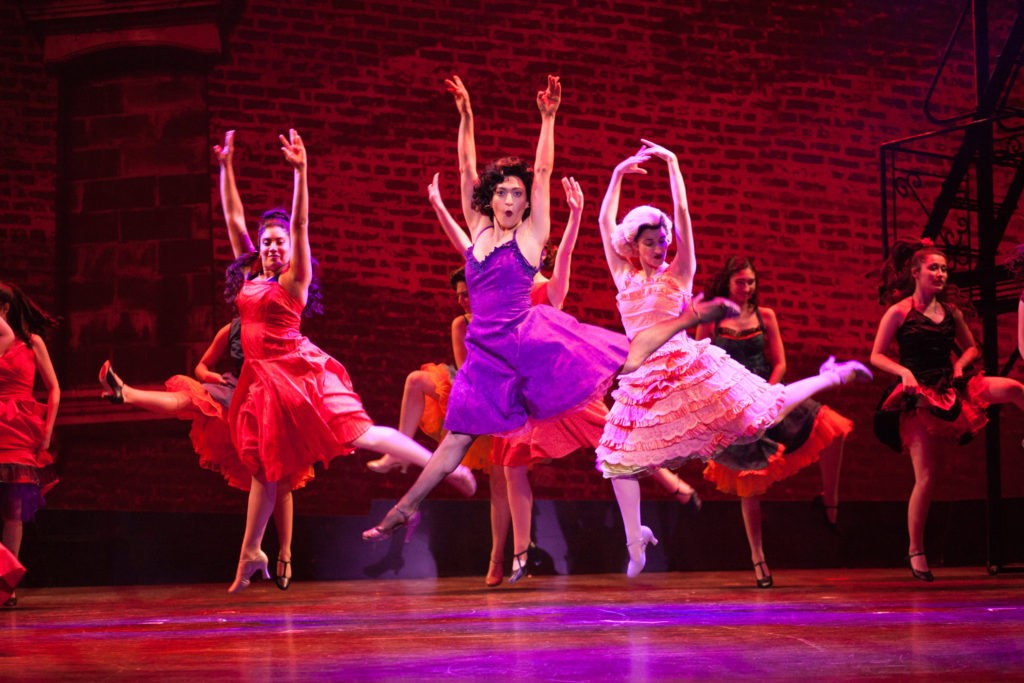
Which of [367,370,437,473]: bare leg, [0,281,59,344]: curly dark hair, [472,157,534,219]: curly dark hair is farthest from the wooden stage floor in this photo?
[472,157,534,219]: curly dark hair

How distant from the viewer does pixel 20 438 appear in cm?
599

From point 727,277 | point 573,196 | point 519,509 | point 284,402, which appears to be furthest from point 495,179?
point 727,277

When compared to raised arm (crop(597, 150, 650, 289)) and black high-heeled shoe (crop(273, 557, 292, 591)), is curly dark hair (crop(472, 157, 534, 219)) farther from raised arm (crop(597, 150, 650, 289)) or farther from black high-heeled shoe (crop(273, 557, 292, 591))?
black high-heeled shoe (crop(273, 557, 292, 591))

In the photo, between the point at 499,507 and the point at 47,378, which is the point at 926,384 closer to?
the point at 499,507

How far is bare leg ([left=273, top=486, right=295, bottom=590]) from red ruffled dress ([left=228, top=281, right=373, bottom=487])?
16.7 inches

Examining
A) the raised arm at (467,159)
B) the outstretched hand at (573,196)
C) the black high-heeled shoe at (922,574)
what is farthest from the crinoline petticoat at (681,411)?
the black high-heeled shoe at (922,574)

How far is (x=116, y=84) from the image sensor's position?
7.57 metres

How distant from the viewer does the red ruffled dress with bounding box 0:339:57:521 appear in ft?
19.5

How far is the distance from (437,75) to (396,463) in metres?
3.08

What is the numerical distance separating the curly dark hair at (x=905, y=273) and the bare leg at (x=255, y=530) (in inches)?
133

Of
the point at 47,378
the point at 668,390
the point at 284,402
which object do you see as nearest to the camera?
the point at 668,390

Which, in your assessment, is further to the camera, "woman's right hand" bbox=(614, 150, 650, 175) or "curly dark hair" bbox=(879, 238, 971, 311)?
"curly dark hair" bbox=(879, 238, 971, 311)

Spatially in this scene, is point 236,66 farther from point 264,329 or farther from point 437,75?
point 264,329

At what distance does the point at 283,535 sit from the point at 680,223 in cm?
249
